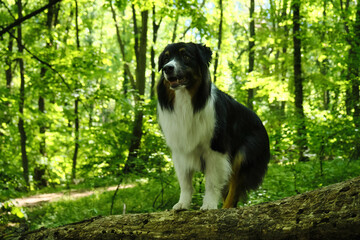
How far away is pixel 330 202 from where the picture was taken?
1.68m

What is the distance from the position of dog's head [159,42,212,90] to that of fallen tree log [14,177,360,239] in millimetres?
1464

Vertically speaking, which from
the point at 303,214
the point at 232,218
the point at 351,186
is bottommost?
the point at 232,218

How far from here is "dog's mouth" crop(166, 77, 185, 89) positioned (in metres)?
3.23

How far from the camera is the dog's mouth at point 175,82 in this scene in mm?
3232

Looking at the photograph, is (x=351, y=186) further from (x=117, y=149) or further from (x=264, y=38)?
(x=264, y=38)

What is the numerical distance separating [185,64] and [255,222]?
1.93 meters

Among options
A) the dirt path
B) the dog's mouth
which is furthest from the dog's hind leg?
the dirt path

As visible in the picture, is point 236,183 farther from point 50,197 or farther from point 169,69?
point 50,197

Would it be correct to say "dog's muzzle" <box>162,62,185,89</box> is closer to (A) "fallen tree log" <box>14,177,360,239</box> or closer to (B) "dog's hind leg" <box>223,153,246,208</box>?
(B) "dog's hind leg" <box>223,153,246,208</box>

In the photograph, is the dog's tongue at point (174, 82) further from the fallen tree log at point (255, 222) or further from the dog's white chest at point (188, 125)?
the fallen tree log at point (255, 222)

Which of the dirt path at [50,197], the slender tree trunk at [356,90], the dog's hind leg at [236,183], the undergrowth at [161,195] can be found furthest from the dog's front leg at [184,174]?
the dirt path at [50,197]

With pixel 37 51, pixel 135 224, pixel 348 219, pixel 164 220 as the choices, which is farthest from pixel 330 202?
pixel 37 51

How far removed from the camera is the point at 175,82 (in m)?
3.26

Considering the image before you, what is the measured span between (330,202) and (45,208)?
7.70 m
